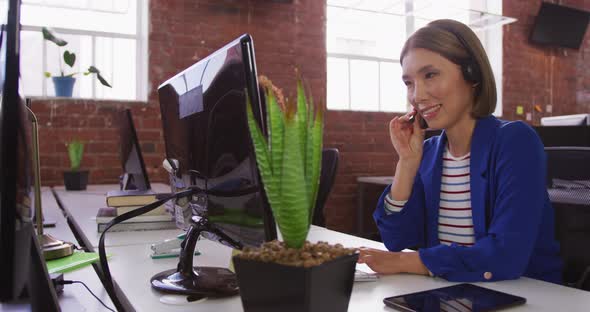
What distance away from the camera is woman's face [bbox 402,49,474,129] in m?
1.27

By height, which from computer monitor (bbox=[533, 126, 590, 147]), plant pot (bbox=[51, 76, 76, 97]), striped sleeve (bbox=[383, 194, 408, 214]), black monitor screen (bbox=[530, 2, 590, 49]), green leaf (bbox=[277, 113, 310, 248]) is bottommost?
striped sleeve (bbox=[383, 194, 408, 214])

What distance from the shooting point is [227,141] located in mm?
858

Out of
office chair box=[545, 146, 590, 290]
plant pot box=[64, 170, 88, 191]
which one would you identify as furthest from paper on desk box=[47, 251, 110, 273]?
plant pot box=[64, 170, 88, 191]

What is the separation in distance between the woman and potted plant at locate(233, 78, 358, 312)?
0.46m

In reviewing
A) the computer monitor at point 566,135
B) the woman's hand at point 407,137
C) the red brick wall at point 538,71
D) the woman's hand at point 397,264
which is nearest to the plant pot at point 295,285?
the woman's hand at point 397,264

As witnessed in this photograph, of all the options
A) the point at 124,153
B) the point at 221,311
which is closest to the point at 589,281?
the point at 221,311

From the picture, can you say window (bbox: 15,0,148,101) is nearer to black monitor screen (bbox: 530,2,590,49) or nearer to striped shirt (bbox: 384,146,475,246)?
striped shirt (bbox: 384,146,475,246)

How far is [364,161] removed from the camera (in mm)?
4504

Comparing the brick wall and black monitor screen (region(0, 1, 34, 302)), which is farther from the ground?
the brick wall

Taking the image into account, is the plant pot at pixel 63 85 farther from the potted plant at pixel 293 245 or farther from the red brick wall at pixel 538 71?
the red brick wall at pixel 538 71

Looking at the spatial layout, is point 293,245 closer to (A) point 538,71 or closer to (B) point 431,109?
(B) point 431,109

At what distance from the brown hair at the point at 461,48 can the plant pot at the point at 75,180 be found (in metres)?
2.41

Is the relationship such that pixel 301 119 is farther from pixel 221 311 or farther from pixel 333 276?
pixel 221 311

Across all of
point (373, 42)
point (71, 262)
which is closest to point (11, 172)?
point (71, 262)
